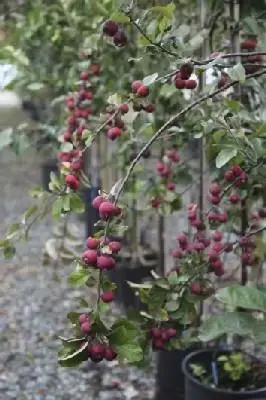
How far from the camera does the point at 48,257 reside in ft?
6.70

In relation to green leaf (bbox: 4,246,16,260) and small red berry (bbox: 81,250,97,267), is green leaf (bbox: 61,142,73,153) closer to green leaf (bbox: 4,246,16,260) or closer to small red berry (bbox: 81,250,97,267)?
green leaf (bbox: 4,246,16,260)

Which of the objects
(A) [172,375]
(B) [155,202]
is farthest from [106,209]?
(A) [172,375]

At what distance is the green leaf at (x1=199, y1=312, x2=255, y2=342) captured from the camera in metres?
1.33

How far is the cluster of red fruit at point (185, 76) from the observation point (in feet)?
3.67

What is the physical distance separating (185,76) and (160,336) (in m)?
0.62

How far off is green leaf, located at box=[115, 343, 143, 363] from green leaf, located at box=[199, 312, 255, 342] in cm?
29

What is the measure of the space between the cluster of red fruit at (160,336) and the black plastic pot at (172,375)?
613mm

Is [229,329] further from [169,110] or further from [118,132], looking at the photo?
[169,110]

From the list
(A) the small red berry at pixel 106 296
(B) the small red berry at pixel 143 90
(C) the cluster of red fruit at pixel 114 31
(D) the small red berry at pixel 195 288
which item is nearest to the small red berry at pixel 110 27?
(C) the cluster of red fruit at pixel 114 31

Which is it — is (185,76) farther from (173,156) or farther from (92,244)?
(173,156)

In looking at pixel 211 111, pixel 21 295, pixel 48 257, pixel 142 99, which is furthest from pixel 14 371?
pixel 142 99

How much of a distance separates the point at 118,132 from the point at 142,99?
75mm

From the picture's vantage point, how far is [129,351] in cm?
109

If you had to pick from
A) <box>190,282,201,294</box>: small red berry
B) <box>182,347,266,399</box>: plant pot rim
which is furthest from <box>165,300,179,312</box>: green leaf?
<box>182,347,266,399</box>: plant pot rim
